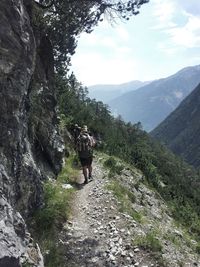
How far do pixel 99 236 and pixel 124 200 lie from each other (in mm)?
4012

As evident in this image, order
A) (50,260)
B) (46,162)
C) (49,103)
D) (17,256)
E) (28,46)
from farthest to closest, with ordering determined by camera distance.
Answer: (49,103) → (46,162) → (28,46) → (50,260) → (17,256)

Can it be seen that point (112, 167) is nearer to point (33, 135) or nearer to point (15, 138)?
point (33, 135)

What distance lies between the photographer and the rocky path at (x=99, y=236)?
38.5 feet

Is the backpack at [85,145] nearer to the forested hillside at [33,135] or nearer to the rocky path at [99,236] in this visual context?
the forested hillside at [33,135]

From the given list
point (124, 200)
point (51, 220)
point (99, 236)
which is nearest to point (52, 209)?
point (51, 220)

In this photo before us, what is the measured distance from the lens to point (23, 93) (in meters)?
11.7

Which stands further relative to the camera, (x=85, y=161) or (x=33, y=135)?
(x=85, y=161)

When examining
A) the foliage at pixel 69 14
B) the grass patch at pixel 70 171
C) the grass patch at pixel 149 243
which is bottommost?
the grass patch at pixel 149 243

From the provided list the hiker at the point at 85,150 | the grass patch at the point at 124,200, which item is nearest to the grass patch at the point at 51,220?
the grass patch at the point at 124,200

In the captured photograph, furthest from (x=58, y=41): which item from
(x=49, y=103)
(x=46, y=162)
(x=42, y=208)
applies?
(x=42, y=208)

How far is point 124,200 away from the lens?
17.0 m

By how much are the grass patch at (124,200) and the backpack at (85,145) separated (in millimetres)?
1633

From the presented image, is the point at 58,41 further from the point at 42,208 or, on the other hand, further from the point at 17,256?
the point at 17,256

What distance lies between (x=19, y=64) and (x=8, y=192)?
11.6 feet
